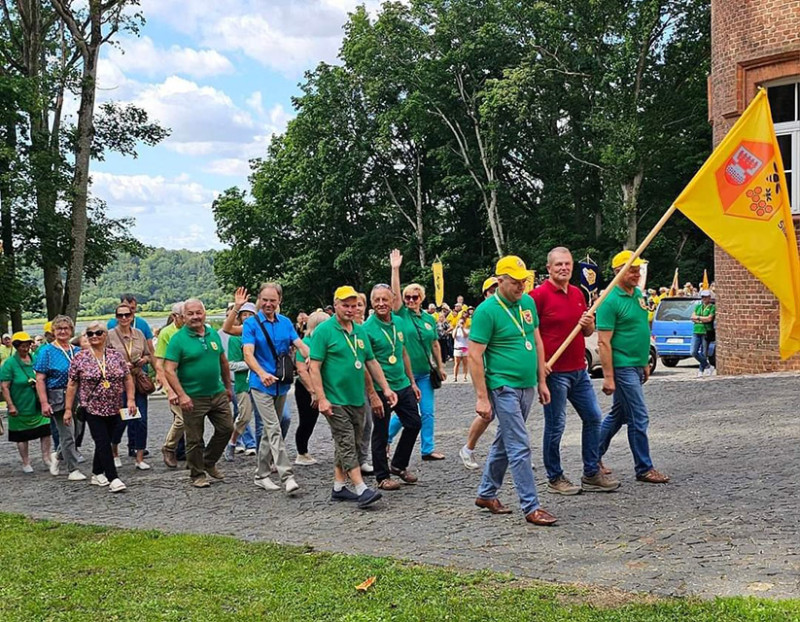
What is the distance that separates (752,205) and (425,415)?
385 cm

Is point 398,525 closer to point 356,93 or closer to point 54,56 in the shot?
point 54,56

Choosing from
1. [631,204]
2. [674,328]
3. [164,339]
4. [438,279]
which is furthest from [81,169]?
[164,339]

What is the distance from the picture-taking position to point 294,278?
46219 millimetres

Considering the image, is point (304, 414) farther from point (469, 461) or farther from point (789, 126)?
point (789, 126)

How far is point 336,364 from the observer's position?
25.8 feet

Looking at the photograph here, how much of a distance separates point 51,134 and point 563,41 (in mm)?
19806

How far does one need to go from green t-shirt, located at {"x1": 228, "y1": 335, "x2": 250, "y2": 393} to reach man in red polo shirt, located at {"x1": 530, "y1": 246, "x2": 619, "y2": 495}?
13.3 ft

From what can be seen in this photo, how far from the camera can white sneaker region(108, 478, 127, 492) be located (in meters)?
9.02

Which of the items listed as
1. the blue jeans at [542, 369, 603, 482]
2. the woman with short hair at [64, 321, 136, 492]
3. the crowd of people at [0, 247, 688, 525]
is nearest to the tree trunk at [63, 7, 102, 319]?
the crowd of people at [0, 247, 688, 525]

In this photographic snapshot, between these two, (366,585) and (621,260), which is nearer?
(366,585)

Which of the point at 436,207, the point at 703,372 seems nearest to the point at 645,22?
the point at 436,207

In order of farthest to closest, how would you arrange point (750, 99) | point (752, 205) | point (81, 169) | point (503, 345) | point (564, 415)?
1. point (81, 169)
2. point (750, 99)
3. point (752, 205)
4. point (564, 415)
5. point (503, 345)

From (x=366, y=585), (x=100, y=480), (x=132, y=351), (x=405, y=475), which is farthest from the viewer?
(x=132, y=351)

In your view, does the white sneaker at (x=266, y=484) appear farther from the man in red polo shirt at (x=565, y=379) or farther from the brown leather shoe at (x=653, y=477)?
the brown leather shoe at (x=653, y=477)
